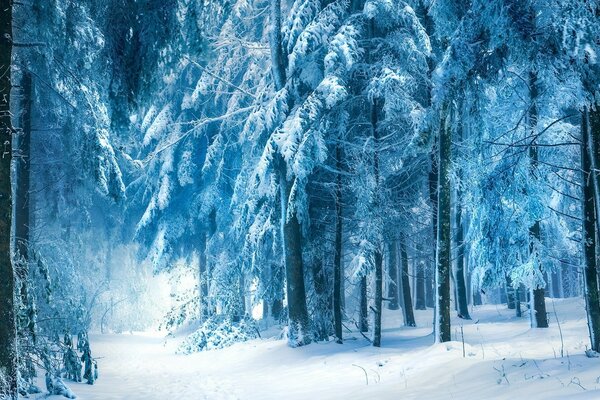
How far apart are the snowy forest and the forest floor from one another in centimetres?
8

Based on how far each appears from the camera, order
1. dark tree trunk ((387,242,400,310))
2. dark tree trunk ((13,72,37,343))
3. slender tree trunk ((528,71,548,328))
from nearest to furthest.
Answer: dark tree trunk ((13,72,37,343))
slender tree trunk ((528,71,548,328))
dark tree trunk ((387,242,400,310))

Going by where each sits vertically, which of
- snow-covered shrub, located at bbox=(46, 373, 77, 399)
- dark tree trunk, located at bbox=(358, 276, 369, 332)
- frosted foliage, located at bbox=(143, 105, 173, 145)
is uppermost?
Result: frosted foliage, located at bbox=(143, 105, 173, 145)

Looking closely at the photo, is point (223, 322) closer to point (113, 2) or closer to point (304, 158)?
point (304, 158)

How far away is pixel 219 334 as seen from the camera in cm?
A: 1748

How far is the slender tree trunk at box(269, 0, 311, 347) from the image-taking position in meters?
Answer: 13.7

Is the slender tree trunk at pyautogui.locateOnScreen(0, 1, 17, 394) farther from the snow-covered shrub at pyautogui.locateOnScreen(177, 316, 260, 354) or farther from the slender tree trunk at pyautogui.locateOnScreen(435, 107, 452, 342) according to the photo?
the snow-covered shrub at pyautogui.locateOnScreen(177, 316, 260, 354)

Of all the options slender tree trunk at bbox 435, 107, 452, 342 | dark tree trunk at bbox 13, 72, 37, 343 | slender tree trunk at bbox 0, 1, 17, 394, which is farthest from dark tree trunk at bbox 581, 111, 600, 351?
dark tree trunk at bbox 13, 72, 37, 343

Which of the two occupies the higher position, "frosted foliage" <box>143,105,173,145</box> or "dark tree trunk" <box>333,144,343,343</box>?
"frosted foliage" <box>143,105,173,145</box>

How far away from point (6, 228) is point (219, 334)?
11.9 m

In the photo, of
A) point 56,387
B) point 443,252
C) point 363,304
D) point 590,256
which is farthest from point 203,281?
point 590,256

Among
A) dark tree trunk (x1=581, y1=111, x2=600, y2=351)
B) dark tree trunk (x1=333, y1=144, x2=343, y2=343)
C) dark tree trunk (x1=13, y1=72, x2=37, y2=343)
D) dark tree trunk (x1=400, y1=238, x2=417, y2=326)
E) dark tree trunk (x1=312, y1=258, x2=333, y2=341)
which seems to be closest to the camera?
dark tree trunk (x1=581, y1=111, x2=600, y2=351)

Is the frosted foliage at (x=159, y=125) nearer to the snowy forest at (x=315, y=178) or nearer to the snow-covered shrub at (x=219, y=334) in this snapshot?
the snowy forest at (x=315, y=178)

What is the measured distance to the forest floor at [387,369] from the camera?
22.3ft

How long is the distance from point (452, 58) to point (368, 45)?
5.92m
